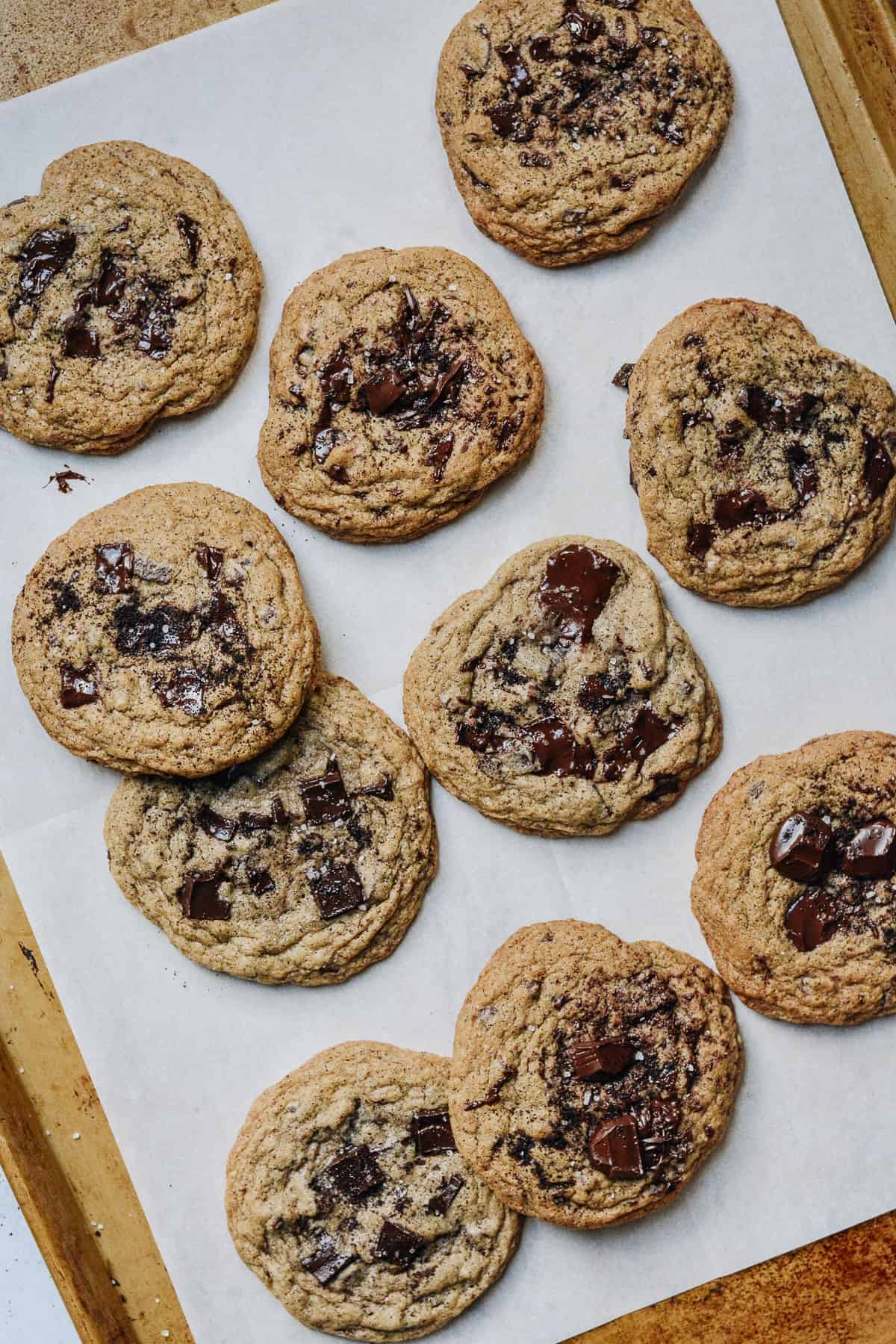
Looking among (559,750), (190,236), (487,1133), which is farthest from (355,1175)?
(190,236)

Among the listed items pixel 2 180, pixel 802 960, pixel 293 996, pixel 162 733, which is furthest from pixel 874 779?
pixel 2 180

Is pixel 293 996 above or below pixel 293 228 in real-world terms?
below

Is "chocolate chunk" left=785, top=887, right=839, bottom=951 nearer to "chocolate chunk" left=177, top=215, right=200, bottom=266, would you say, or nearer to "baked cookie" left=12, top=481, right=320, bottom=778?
"baked cookie" left=12, top=481, right=320, bottom=778

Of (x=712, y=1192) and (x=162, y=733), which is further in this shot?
(x=712, y=1192)

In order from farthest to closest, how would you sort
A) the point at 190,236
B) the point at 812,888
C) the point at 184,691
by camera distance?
the point at 190,236
the point at 812,888
the point at 184,691

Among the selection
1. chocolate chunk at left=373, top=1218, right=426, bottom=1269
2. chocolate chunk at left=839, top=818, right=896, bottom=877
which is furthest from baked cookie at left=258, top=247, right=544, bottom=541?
chocolate chunk at left=373, top=1218, right=426, bottom=1269

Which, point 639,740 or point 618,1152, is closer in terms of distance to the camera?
point 618,1152

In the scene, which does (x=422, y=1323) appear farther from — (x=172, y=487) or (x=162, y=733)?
(x=172, y=487)

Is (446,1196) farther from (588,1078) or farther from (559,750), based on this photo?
(559,750)
